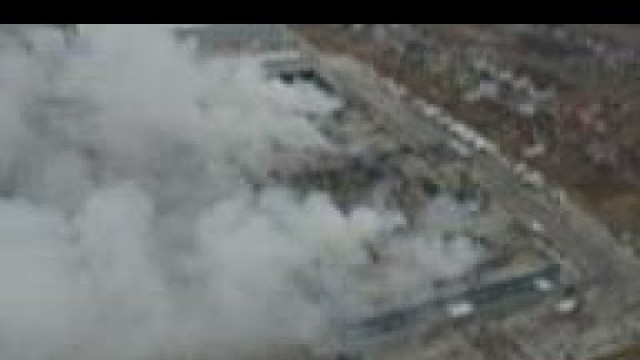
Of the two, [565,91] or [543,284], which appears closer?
[543,284]

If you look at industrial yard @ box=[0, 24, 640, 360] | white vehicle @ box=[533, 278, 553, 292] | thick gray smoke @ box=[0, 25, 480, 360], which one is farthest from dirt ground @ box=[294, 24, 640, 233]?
thick gray smoke @ box=[0, 25, 480, 360]

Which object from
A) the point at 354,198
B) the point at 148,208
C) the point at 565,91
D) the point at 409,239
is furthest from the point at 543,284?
the point at 565,91

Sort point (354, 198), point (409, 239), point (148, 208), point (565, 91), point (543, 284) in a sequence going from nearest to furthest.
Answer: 1. point (543, 284)
2. point (409, 239)
3. point (148, 208)
4. point (354, 198)
5. point (565, 91)

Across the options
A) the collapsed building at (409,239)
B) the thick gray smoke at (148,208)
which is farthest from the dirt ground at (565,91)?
→ the thick gray smoke at (148,208)

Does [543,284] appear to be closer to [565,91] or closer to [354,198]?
[354,198]

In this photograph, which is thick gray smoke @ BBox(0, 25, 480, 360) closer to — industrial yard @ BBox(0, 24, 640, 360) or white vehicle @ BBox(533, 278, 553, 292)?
industrial yard @ BBox(0, 24, 640, 360)

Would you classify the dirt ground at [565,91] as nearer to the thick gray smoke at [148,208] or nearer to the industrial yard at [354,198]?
the industrial yard at [354,198]

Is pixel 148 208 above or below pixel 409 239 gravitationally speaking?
above
